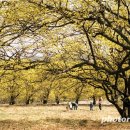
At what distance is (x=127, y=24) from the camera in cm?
1359

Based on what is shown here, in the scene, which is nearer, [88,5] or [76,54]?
[88,5]

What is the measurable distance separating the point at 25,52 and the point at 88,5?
3.01 metres

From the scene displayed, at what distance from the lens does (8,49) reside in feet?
48.2

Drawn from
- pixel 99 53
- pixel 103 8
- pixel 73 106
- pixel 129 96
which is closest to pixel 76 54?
pixel 99 53

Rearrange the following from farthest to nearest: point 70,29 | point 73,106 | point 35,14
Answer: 1. point 73,106
2. point 70,29
3. point 35,14

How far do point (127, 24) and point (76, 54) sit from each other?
116 inches

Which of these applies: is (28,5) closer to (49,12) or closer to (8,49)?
(49,12)

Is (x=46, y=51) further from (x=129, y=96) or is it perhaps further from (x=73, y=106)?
(x=73, y=106)

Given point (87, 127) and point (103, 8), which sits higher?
point (103, 8)

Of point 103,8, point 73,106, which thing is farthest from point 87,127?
point 73,106

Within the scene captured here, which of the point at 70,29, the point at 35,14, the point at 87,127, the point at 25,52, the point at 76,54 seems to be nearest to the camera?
the point at 35,14

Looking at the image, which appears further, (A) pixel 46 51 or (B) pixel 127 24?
(A) pixel 46 51

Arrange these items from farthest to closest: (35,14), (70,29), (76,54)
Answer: (76,54) → (70,29) → (35,14)

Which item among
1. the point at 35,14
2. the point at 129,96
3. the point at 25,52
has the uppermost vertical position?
the point at 35,14
